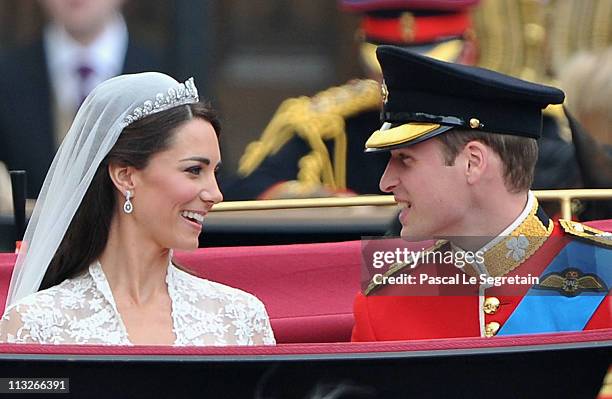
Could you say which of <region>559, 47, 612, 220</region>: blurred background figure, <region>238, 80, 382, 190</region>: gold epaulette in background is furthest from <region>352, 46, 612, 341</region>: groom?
<region>238, 80, 382, 190</region>: gold epaulette in background

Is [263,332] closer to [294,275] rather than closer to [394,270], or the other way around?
[394,270]

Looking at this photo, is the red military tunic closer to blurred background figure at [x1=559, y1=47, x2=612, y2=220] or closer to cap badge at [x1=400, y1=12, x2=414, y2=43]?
blurred background figure at [x1=559, y1=47, x2=612, y2=220]

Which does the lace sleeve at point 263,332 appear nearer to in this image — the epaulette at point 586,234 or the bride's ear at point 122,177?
the bride's ear at point 122,177

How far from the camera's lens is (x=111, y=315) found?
2.23 meters

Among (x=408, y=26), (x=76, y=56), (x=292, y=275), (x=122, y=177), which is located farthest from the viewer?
(x=408, y=26)

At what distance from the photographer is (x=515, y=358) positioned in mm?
1991

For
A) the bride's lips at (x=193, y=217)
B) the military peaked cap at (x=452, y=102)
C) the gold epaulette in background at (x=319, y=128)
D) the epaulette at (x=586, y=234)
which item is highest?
the military peaked cap at (x=452, y=102)

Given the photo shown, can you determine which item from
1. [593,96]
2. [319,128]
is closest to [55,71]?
[319,128]

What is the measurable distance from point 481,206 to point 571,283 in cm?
20

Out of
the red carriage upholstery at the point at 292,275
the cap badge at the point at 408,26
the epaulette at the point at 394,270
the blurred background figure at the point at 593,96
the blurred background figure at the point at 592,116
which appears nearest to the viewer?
the epaulette at the point at 394,270

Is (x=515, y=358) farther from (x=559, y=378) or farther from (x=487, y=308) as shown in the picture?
(x=487, y=308)

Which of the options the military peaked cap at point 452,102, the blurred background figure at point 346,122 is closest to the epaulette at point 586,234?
the military peaked cap at point 452,102

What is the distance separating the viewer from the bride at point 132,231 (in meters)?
2.22

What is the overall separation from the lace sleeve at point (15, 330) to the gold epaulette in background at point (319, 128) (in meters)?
2.20
